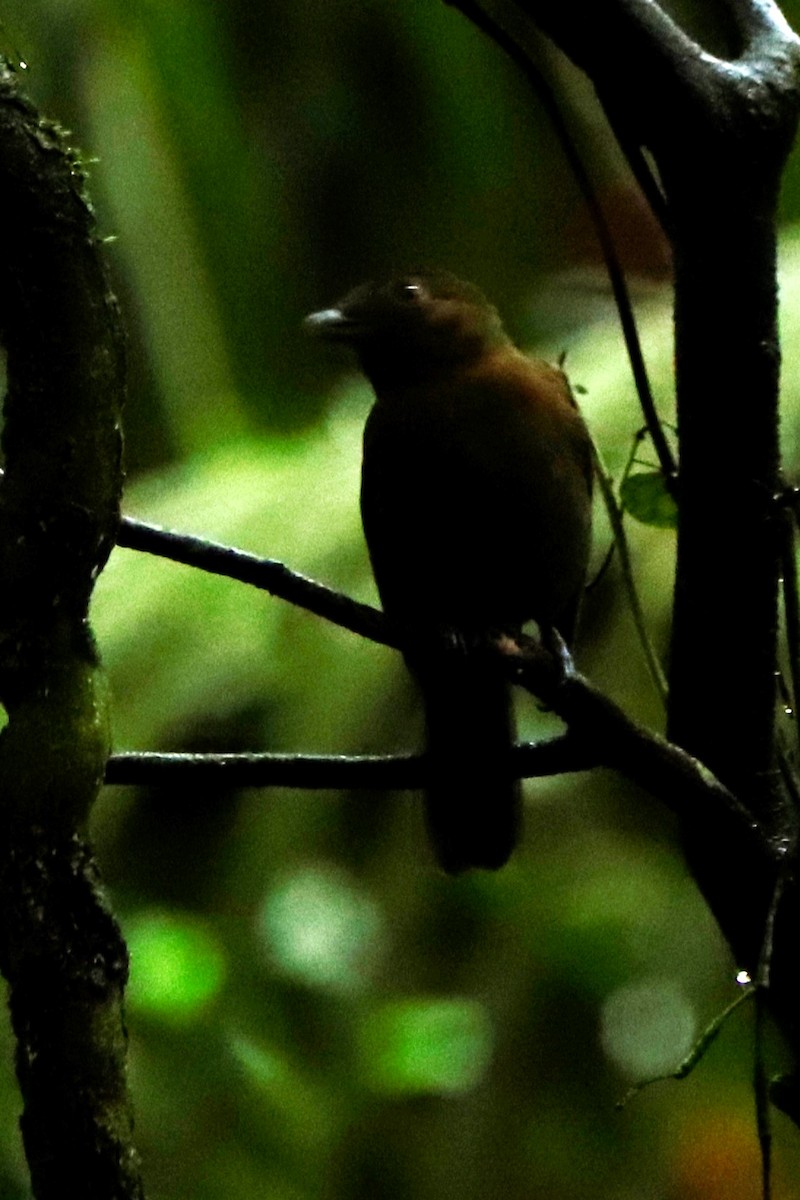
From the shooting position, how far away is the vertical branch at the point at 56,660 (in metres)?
0.84

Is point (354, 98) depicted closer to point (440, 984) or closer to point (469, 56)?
point (469, 56)

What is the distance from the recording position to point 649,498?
1722 mm

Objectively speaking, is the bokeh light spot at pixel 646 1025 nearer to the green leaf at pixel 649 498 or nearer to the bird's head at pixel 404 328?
the bird's head at pixel 404 328

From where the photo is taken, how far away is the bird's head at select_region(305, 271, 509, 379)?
95.2 inches

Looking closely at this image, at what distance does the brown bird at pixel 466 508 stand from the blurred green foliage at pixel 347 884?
25 centimetres

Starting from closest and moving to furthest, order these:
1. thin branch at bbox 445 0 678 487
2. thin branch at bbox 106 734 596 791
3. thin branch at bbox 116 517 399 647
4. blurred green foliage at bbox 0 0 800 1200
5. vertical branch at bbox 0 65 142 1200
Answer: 1. vertical branch at bbox 0 65 142 1200
2. thin branch at bbox 116 517 399 647
3. thin branch at bbox 106 734 596 791
4. thin branch at bbox 445 0 678 487
5. blurred green foliage at bbox 0 0 800 1200

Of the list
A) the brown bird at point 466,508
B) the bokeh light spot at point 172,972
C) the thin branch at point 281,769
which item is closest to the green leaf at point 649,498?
the thin branch at point 281,769

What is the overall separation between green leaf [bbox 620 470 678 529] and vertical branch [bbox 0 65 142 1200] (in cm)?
83

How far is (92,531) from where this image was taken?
3.10 ft

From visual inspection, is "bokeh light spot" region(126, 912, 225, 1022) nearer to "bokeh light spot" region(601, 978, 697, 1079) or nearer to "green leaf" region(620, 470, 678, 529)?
"bokeh light spot" region(601, 978, 697, 1079)

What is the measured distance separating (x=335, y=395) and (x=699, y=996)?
1.49 metres

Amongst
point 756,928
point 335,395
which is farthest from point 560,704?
point 335,395

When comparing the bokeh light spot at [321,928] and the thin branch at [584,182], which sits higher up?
the thin branch at [584,182]

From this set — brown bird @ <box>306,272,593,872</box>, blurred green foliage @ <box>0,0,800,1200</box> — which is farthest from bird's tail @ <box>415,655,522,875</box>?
blurred green foliage @ <box>0,0,800,1200</box>
